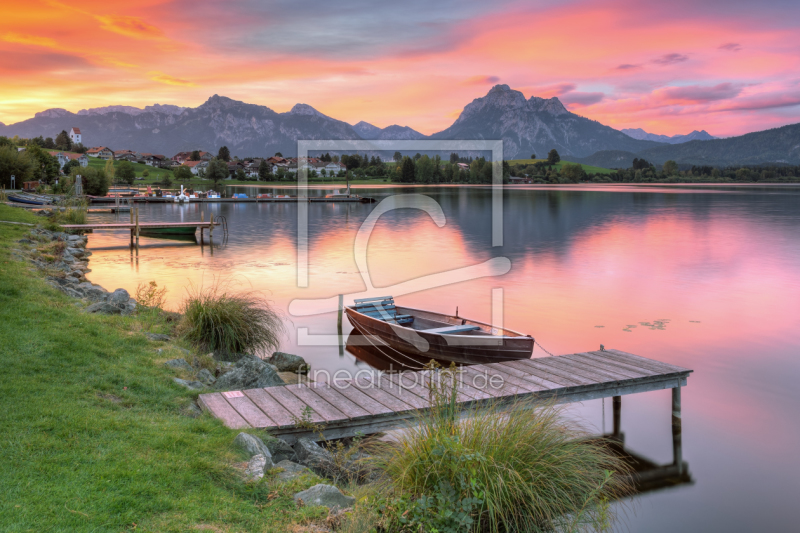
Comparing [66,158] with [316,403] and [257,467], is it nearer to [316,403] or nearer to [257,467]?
[316,403]

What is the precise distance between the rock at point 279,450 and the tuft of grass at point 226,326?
17.9 ft

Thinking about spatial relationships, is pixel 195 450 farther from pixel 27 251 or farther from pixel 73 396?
pixel 27 251

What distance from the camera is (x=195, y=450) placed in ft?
20.4

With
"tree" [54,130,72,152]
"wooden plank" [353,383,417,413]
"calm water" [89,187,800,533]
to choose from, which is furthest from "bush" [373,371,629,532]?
"tree" [54,130,72,152]

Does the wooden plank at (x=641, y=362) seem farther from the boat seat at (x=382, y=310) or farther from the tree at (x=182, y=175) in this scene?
the tree at (x=182, y=175)

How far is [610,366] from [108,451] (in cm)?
873

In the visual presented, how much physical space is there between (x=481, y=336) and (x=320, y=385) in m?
4.40

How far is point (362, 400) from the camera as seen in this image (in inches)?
354

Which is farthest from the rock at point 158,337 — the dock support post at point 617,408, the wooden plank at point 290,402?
the dock support post at point 617,408

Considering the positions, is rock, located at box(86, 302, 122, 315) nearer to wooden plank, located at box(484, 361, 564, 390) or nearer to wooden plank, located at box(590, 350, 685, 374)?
wooden plank, located at box(484, 361, 564, 390)

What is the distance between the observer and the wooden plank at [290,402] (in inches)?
324

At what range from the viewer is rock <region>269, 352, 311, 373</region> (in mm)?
12891

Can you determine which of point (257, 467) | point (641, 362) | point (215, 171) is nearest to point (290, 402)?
point (257, 467)

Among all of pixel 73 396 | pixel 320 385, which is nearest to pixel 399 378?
pixel 320 385
